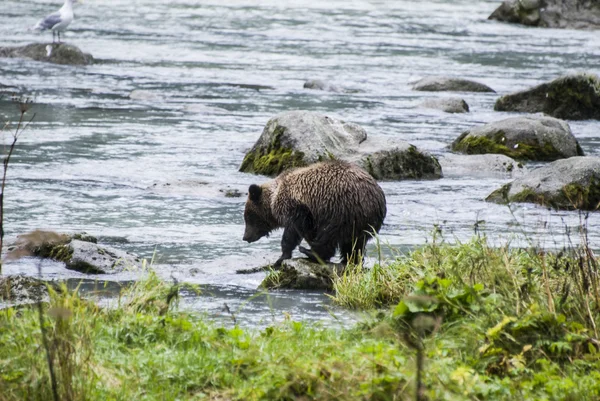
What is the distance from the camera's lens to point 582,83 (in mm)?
18406

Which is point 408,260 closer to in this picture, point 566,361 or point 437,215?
point 566,361

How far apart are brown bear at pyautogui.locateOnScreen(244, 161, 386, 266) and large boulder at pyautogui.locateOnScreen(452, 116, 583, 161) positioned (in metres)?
6.86

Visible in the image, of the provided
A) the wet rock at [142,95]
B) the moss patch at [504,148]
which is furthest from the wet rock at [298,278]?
the wet rock at [142,95]

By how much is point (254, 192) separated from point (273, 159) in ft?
14.1

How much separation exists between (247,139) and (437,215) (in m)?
5.80

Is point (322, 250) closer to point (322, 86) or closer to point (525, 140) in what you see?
point (525, 140)

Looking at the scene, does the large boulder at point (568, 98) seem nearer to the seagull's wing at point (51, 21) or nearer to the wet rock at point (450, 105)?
the wet rock at point (450, 105)

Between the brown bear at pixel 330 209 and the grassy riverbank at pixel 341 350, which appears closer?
the grassy riverbank at pixel 341 350

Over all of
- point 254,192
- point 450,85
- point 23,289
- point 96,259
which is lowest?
point 450,85

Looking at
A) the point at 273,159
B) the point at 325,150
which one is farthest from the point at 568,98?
the point at 273,159

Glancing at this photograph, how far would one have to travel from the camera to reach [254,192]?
9.14 meters

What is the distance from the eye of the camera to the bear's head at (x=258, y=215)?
9.20 metres

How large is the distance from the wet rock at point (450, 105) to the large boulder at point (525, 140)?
12.0 ft

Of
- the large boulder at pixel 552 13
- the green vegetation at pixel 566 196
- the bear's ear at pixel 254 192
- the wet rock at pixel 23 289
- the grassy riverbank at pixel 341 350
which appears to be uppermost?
the grassy riverbank at pixel 341 350
